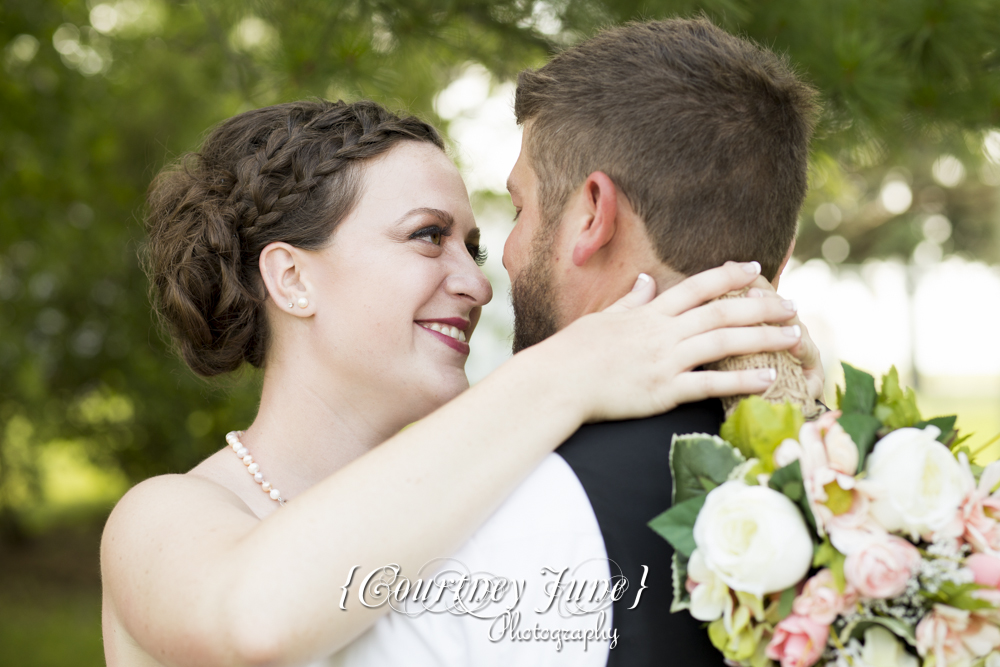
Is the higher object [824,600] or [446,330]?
[446,330]

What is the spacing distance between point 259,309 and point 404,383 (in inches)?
24.4

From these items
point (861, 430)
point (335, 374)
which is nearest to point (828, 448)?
point (861, 430)

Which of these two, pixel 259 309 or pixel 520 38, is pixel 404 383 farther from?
pixel 520 38

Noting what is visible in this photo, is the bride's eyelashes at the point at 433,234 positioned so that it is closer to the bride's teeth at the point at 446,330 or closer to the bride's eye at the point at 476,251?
the bride's eye at the point at 476,251

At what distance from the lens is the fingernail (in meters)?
1.98

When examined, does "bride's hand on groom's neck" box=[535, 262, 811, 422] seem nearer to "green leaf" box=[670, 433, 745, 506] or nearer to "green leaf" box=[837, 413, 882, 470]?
"green leaf" box=[670, 433, 745, 506]

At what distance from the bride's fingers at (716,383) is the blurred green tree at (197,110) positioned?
1704 mm

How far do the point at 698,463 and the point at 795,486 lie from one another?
192mm

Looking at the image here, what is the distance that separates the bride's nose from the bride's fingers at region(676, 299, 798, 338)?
0.97m

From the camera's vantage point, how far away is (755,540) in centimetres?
142

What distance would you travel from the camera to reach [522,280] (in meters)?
2.21

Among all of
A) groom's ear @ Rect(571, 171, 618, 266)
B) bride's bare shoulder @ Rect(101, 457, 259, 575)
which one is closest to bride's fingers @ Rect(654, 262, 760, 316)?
groom's ear @ Rect(571, 171, 618, 266)

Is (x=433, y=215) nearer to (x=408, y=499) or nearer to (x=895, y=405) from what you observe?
(x=408, y=499)

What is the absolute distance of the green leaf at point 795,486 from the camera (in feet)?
4.91
